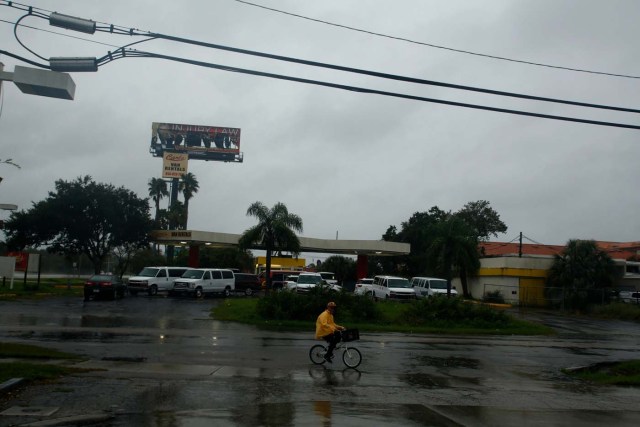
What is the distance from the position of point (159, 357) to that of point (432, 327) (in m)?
14.9

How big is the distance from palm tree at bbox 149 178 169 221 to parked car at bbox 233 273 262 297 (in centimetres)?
3442

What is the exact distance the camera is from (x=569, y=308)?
142 ft

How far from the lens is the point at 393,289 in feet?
128

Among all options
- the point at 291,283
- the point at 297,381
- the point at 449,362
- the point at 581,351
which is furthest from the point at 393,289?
the point at 297,381

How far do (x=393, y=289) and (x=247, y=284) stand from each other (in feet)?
41.6

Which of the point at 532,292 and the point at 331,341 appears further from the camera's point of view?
the point at 532,292

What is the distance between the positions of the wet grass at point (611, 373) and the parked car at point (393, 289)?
21.5 m

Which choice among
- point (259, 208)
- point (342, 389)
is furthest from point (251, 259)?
point (342, 389)

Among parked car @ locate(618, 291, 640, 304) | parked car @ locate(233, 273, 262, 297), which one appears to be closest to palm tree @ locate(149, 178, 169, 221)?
parked car @ locate(233, 273, 262, 297)

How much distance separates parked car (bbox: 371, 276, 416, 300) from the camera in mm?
39094

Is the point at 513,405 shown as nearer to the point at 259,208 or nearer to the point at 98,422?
the point at 98,422

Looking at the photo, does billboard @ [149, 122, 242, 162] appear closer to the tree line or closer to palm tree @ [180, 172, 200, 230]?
palm tree @ [180, 172, 200, 230]

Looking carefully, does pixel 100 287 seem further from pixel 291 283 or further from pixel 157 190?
pixel 157 190

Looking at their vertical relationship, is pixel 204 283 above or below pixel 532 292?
below
